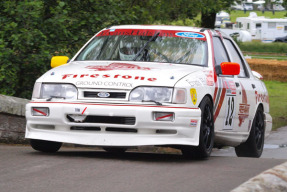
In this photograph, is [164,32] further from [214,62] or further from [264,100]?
[264,100]

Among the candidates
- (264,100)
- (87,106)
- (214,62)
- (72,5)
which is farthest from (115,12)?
(87,106)

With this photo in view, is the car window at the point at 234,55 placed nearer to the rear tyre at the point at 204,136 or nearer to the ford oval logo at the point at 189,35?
the ford oval logo at the point at 189,35

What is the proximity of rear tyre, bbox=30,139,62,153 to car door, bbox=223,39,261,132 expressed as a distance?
91.0 inches

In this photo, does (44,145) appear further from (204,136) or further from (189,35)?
(189,35)

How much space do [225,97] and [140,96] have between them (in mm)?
1644

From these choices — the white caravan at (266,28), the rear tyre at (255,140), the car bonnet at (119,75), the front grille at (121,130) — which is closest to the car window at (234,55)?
the rear tyre at (255,140)

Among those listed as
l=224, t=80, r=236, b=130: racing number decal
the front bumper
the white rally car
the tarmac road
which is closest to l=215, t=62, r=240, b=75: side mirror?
the white rally car

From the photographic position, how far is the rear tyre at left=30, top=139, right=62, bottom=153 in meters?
8.63

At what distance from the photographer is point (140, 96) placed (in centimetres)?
791

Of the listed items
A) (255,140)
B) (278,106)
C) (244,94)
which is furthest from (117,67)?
Result: (278,106)

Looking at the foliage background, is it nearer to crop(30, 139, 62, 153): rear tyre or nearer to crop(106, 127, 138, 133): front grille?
crop(30, 139, 62, 153): rear tyre

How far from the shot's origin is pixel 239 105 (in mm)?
9766

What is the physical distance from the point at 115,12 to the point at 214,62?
4512 millimetres

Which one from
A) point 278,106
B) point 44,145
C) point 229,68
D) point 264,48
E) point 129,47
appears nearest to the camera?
point 44,145
